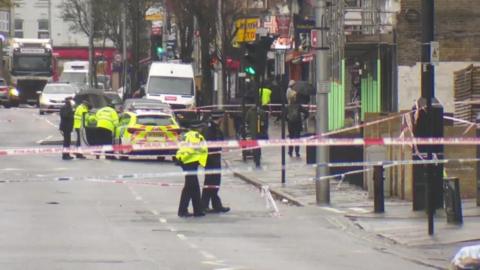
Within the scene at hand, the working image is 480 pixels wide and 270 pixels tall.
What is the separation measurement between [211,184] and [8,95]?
167 feet

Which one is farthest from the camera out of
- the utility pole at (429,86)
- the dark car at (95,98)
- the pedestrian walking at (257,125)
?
the dark car at (95,98)

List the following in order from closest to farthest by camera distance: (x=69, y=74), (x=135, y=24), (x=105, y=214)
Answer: (x=105, y=214) < (x=135, y=24) < (x=69, y=74)

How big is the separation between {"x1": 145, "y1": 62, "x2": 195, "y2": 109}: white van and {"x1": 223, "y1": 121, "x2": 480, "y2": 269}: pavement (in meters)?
17.0

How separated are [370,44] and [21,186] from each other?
12.2m

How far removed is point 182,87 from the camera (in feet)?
159

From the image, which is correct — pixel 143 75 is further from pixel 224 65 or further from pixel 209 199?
pixel 209 199

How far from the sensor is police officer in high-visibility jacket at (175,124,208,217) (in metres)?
19.7

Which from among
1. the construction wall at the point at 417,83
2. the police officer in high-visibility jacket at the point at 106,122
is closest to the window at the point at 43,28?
the police officer in high-visibility jacket at the point at 106,122

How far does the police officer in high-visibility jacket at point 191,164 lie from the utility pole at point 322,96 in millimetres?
3000

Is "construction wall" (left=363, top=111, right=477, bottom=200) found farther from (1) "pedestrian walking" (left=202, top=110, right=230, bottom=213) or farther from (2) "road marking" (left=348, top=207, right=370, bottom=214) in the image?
(1) "pedestrian walking" (left=202, top=110, right=230, bottom=213)

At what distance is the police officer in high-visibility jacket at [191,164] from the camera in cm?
1966

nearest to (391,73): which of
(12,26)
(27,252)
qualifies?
(27,252)

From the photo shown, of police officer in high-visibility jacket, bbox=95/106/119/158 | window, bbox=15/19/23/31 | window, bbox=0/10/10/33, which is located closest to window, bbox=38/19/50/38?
window, bbox=15/19/23/31

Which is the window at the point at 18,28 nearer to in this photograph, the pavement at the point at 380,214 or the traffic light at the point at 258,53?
the pavement at the point at 380,214
